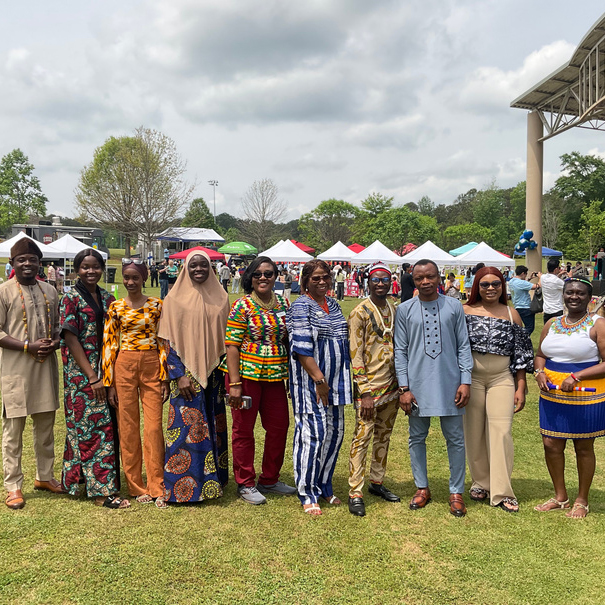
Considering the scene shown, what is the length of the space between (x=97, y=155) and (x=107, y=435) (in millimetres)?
45101

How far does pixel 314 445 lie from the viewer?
3662 millimetres

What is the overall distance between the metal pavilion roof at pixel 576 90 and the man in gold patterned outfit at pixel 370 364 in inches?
575

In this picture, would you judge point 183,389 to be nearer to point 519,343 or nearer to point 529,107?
point 519,343

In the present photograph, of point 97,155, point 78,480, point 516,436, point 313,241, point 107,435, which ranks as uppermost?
point 97,155

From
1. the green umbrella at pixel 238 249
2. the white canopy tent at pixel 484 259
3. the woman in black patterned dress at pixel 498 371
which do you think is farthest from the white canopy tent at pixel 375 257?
the woman in black patterned dress at pixel 498 371

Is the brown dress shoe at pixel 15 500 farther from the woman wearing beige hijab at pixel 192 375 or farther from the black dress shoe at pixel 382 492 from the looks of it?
the black dress shoe at pixel 382 492

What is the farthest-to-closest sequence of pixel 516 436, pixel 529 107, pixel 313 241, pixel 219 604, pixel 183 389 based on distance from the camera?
pixel 313 241
pixel 529 107
pixel 516 436
pixel 183 389
pixel 219 604

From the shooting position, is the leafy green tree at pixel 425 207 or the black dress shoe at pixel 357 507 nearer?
the black dress shoe at pixel 357 507

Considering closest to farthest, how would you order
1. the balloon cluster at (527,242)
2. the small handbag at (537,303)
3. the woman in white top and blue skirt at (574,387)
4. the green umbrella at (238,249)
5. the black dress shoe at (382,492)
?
the woman in white top and blue skirt at (574,387) → the black dress shoe at (382,492) → the small handbag at (537,303) → the balloon cluster at (527,242) → the green umbrella at (238,249)

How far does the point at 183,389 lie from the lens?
141 inches

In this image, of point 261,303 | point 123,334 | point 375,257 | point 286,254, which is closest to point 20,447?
point 123,334

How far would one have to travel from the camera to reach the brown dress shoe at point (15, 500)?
3625mm

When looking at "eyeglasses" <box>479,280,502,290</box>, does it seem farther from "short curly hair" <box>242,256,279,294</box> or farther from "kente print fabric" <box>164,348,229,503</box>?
"kente print fabric" <box>164,348,229,503</box>

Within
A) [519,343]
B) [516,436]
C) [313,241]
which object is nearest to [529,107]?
[516,436]
